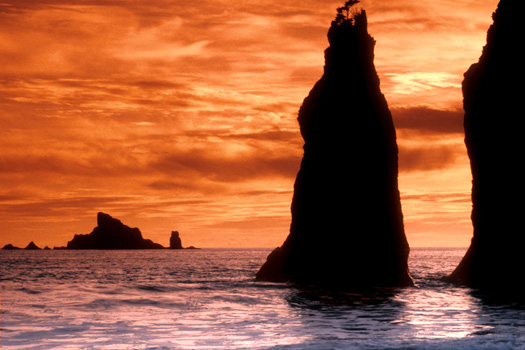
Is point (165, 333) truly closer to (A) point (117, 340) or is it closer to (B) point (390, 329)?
(A) point (117, 340)

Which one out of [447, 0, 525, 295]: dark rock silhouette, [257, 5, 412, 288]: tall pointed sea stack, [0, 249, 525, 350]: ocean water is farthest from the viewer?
[257, 5, 412, 288]: tall pointed sea stack

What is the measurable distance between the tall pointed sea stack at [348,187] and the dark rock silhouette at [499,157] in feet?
20.5

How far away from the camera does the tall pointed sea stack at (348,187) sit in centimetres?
5941

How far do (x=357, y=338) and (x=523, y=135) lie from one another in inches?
1334

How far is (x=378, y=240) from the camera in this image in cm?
5950

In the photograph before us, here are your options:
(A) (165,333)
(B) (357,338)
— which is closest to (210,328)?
(A) (165,333)

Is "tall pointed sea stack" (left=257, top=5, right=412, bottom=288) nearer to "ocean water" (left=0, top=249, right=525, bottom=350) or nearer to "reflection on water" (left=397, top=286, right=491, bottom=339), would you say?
"ocean water" (left=0, top=249, right=525, bottom=350)

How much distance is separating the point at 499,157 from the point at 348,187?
39.6 feet

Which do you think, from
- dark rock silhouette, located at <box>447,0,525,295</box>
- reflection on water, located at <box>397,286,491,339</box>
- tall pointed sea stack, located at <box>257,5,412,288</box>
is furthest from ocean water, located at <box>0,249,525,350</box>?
tall pointed sea stack, located at <box>257,5,412,288</box>

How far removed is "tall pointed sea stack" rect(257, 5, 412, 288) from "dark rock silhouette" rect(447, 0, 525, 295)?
6.25 m

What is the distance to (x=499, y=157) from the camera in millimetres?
57219

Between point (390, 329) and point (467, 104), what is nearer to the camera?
point (390, 329)

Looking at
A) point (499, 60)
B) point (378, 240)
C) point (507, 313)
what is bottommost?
point (507, 313)

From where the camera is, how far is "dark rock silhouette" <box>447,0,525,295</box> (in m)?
55.6
